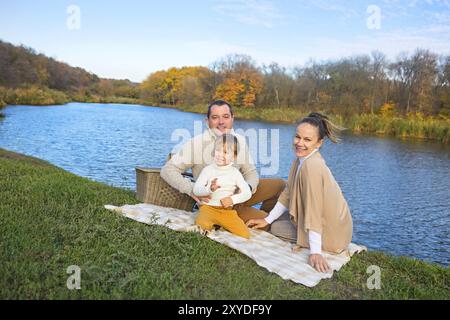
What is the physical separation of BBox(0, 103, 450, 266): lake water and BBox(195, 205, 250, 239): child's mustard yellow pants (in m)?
3.32

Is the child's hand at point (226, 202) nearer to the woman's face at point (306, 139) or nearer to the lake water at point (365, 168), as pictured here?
the woman's face at point (306, 139)

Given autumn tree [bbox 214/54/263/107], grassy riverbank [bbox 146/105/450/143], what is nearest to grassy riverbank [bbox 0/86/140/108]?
autumn tree [bbox 214/54/263/107]

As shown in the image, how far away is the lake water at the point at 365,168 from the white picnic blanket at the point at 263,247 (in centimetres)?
308

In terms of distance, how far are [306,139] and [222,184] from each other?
999mm

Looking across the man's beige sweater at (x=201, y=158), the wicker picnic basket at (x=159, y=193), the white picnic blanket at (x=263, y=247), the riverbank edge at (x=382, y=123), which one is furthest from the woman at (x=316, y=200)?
the riverbank edge at (x=382, y=123)

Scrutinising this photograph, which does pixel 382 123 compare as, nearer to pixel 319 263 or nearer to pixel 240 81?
pixel 240 81

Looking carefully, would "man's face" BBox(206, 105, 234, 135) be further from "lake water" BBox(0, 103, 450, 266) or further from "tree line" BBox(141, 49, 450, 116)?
"tree line" BBox(141, 49, 450, 116)

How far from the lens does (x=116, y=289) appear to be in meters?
2.79

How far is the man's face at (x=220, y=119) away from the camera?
4609 mm
